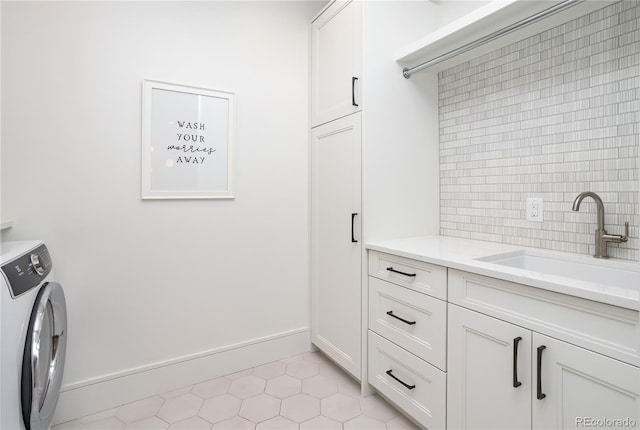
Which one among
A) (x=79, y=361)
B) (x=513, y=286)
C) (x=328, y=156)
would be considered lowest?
(x=79, y=361)

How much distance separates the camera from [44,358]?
4.44 feet

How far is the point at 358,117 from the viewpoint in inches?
73.5

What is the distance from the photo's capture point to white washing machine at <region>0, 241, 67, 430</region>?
1.03m

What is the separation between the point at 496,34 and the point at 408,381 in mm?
1631

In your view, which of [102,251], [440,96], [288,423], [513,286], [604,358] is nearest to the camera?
[604,358]

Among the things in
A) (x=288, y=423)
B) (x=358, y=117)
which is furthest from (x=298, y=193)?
(x=288, y=423)

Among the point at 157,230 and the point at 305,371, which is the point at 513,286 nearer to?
the point at 305,371

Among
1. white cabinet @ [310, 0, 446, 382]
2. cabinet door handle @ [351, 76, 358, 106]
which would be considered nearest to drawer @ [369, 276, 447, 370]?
white cabinet @ [310, 0, 446, 382]

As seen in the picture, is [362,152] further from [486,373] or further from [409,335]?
[486,373]

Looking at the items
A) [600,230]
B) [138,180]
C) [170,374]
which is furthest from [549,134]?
[170,374]

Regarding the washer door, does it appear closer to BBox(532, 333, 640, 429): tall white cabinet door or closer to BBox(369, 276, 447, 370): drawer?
BBox(369, 276, 447, 370): drawer

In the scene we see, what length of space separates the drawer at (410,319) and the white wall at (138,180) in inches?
29.7

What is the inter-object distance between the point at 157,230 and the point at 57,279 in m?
0.51

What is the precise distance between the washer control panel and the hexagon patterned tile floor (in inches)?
34.1
